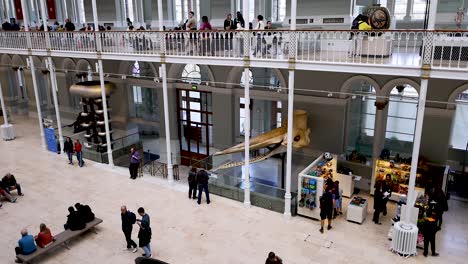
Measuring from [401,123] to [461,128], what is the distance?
2601 mm

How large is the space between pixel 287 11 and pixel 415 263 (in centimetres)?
963

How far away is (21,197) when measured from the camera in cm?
1326

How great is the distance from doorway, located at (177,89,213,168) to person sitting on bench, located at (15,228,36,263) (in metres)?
8.83

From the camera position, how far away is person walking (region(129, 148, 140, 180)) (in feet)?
47.0

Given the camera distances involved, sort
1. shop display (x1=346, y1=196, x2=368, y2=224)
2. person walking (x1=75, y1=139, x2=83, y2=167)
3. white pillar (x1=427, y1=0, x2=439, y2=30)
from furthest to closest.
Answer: person walking (x1=75, y1=139, x2=83, y2=167) < shop display (x1=346, y1=196, x2=368, y2=224) < white pillar (x1=427, y1=0, x2=439, y2=30)

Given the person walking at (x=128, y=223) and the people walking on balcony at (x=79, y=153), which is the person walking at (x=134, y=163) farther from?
the person walking at (x=128, y=223)

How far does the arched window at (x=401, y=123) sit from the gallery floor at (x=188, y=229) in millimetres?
3009

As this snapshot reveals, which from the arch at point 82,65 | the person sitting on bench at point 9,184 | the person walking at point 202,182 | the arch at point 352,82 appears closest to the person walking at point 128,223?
the person walking at point 202,182

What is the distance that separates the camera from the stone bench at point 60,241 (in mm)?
9312

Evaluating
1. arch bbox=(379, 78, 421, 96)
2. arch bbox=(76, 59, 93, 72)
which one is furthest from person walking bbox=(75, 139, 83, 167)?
arch bbox=(379, 78, 421, 96)

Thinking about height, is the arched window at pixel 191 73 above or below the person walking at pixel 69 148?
above

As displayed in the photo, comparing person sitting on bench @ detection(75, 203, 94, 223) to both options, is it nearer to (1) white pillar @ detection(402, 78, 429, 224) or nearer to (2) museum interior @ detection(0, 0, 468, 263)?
(2) museum interior @ detection(0, 0, 468, 263)

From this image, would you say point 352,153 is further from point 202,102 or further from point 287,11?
point 202,102

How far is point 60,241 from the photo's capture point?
9945 mm
